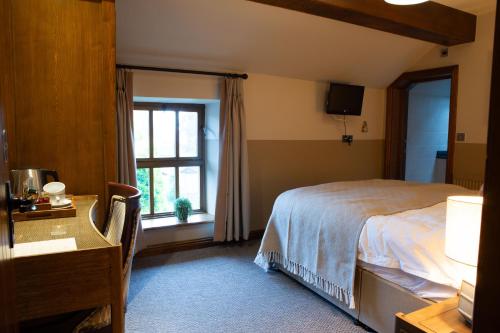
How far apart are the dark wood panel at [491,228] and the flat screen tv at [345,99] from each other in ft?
14.6

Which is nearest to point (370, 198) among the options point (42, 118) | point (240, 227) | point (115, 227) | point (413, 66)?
point (240, 227)

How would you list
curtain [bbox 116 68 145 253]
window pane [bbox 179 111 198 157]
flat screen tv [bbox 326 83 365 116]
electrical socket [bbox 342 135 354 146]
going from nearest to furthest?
1. curtain [bbox 116 68 145 253]
2. window pane [bbox 179 111 198 157]
3. flat screen tv [bbox 326 83 365 116]
4. electrical socket [bbox 342 135 354 146]

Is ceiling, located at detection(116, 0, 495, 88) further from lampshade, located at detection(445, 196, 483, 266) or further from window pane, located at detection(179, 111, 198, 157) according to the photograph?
lampshade, located at detection(445, 196, 483, 266)

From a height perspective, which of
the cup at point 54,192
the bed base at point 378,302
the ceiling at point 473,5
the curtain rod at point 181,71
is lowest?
the bed base at point 378,302

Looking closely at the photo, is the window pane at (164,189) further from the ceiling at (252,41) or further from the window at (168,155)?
the ceiling at (252,41)

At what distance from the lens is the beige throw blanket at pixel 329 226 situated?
252 cm

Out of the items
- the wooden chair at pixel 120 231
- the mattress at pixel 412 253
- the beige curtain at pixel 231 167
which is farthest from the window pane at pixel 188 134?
the mattress at pixel 412 253

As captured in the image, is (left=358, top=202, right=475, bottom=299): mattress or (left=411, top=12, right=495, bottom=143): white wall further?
(left=411, top=12, right=495, bottom=143): white wall

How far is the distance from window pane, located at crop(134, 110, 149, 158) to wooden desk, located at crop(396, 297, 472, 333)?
3.26m

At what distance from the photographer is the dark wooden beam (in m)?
3.04

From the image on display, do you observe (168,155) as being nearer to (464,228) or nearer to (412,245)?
(412,245)

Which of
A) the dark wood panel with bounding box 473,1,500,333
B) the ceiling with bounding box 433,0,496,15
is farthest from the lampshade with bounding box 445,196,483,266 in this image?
the ceiling with bounding box 433,0,496,15

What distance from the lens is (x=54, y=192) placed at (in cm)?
200

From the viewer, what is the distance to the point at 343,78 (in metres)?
4.87
